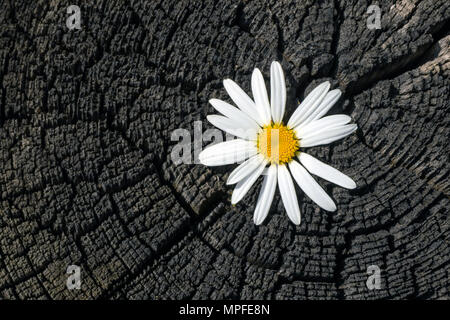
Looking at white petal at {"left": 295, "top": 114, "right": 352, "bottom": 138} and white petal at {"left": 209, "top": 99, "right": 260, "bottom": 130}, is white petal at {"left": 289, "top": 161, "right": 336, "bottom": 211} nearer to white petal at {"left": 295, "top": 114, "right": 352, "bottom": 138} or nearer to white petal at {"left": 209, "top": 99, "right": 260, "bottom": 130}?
white petal at {"left": 295, "top": 114, "right": 352, "bottom": 138}

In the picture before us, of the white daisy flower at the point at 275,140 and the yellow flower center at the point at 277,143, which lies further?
the yellow flower center at the point at 277,143

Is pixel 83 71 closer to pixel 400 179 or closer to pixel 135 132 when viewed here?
pixel 135 132

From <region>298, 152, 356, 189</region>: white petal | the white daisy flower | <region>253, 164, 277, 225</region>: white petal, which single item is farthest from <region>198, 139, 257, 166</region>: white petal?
<region>298, 152, 356, 189</region>: white petal

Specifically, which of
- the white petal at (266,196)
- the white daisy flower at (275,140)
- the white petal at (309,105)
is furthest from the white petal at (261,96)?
the white petal at (266,196)

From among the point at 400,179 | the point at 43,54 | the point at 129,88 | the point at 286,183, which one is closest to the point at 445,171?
the point at 400,179

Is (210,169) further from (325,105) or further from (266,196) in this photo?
(325,105)

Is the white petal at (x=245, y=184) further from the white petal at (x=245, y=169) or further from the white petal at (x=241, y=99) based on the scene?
the white petal at (x=241, y=99)

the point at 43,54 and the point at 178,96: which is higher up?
the point at 43,54
